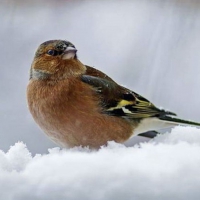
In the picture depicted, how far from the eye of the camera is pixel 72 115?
155 cm

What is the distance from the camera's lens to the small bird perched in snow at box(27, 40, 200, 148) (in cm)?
154

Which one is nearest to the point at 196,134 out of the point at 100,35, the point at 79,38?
the point at 79,38

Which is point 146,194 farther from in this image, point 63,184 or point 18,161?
point 18,161

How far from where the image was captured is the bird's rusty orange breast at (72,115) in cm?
153

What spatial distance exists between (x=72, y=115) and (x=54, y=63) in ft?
0.42

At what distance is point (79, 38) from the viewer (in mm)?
2348

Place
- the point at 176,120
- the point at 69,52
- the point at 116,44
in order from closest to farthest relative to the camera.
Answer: the point at 69,52 → the point at 176,120 → the point at 116,44

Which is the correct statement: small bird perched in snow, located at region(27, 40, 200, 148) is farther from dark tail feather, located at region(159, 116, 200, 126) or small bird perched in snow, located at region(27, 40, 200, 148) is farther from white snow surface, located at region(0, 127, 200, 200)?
white snow surface, located at region(0, 127, 200, 200)

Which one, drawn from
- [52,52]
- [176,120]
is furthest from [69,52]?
[176,120]

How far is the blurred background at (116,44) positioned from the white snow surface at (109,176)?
608 mm

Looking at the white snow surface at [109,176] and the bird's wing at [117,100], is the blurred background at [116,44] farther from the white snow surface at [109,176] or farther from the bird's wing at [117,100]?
the white snow surface at [109,176]

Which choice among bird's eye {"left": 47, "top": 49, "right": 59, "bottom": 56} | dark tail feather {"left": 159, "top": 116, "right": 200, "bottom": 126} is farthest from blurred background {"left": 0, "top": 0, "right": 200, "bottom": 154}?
bird's eye {"left": 47, "top": 49, "right": 59, "bottom": 56}

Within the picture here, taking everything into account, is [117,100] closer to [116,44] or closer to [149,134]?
[149,134]

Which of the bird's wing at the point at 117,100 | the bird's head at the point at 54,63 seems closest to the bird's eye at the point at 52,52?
the bird's head at the point at 54,63
